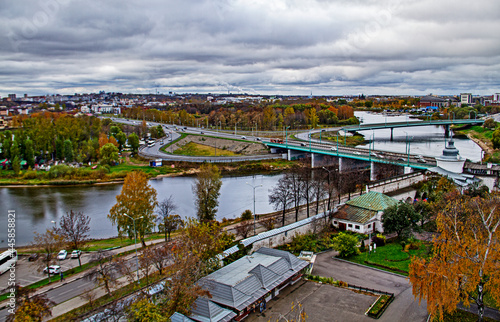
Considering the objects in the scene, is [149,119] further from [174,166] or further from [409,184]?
[409,184]

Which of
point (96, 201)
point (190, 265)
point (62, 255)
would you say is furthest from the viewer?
point (96, 201)

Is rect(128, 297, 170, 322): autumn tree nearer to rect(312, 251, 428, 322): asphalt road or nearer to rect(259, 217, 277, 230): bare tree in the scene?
rect(312, 251, 428, 322): asphalt road

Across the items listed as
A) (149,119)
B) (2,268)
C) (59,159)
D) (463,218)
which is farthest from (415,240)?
(149,119)

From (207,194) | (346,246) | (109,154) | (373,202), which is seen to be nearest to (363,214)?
(373,202)

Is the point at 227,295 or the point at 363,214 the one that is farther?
the point at 363,214

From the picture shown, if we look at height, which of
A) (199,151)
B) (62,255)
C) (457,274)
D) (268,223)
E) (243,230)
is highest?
(457,274)

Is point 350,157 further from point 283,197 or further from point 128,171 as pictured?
point 128,171

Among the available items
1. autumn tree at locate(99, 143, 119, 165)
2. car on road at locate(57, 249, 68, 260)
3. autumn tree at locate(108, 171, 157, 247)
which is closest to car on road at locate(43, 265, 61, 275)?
car on road at locate(57, 249, 68, 260)

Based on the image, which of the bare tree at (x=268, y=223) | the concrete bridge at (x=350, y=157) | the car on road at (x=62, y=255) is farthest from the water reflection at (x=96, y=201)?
the concrete bridge at (x=350, y=157)

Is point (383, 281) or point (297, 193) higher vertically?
point (297, 193)
